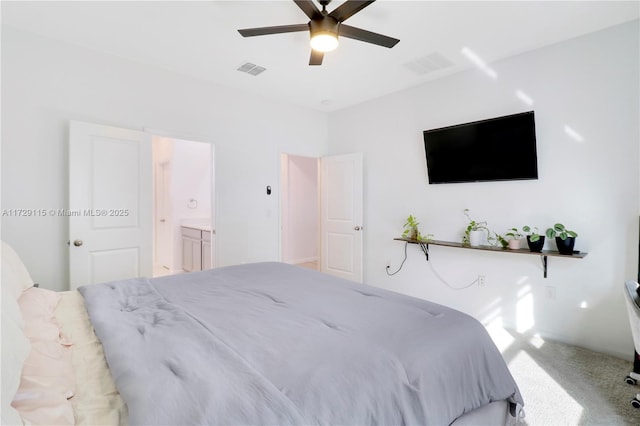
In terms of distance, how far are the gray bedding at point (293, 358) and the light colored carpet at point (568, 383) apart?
25.5 inches

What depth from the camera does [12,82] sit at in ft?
8.46

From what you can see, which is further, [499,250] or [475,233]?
[475,233]

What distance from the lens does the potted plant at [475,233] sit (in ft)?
Answer: 10.6

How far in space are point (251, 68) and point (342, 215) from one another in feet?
7.89

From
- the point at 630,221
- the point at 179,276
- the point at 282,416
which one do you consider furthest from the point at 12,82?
the point at 630,221

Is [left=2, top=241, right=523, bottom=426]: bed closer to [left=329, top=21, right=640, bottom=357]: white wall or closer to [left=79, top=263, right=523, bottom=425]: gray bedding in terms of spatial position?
[left=79, top=263, right=523, bottom=425]: gray bedding

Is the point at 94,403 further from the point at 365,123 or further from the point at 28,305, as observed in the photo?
the point at 365,123

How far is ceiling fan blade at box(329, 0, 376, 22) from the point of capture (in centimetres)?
185

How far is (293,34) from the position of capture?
8.81ft

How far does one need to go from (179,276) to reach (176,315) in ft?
3.02

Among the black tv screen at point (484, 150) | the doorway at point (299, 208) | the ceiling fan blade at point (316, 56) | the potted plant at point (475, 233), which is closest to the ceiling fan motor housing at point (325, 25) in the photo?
the ceiling fan blade at point (316, 56)

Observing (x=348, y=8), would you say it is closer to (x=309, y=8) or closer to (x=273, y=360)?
(x=309, y=8)

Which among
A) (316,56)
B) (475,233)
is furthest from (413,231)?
(316,56)

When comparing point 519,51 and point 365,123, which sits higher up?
point 519,51
